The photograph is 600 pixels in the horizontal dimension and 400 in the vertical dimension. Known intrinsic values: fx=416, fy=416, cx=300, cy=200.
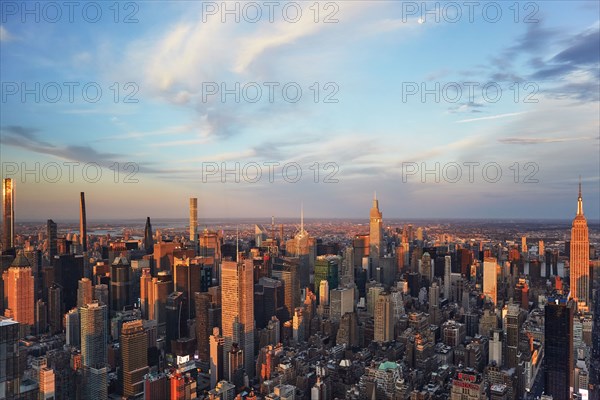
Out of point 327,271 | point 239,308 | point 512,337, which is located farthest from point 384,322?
point 327,271

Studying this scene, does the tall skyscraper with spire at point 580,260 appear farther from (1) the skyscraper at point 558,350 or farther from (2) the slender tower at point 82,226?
(2) the slender tower at point 82,226

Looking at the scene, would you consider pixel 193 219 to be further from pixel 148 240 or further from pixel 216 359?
pixel 216 359

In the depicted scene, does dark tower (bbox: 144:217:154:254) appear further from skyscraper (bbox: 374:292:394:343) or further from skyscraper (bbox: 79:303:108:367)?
skyscraper (bbox: 374:292:394:343)

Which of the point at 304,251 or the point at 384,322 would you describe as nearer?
the point at 384,322

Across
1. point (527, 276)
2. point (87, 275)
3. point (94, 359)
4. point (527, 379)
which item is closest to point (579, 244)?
point (527, 276)

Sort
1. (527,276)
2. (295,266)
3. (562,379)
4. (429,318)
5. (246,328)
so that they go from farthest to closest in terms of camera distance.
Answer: (295,266) < (527,276) < (429,318) < (246,328) < (562,379)

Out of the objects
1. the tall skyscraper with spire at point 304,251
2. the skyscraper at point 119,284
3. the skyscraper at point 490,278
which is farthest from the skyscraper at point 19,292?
the skyscraper at point 490,278

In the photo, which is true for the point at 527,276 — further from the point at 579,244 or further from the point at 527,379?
the point at 527,379
